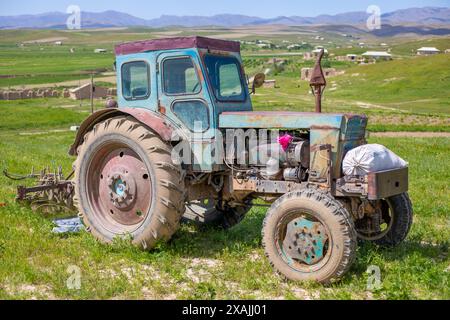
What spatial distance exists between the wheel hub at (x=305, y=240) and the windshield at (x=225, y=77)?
1983 mm

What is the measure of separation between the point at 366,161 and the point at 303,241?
3.73ft

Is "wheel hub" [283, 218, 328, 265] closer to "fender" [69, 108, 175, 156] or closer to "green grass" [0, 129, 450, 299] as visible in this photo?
"green grass" [0, 129, 450, 299]

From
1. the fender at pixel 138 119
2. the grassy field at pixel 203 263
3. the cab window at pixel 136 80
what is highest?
the cab window at pixel 136 80

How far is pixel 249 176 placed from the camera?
7656 millimetres

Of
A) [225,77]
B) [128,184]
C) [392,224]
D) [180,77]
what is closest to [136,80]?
[180,77]

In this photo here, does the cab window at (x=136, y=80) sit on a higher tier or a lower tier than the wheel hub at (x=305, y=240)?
higher

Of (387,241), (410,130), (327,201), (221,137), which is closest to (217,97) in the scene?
(221,137)

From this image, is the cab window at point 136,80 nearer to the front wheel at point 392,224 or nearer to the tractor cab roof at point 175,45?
the tractor cab roof at point 175,45

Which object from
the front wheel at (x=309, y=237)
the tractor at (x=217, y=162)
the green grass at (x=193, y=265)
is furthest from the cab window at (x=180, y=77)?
the green grass at (x=193, y=265)

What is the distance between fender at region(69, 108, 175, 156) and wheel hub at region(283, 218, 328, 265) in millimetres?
1861

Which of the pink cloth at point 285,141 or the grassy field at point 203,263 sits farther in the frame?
the pink cloth at point 285,141

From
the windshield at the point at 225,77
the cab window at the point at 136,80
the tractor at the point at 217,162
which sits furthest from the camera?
the cab window at the point at 136,80

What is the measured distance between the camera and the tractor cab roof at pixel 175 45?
760 centimetres

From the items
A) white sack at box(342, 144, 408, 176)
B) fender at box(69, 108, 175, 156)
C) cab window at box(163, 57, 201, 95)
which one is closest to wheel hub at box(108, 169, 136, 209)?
fender at box(69, 108, 175, 156)
